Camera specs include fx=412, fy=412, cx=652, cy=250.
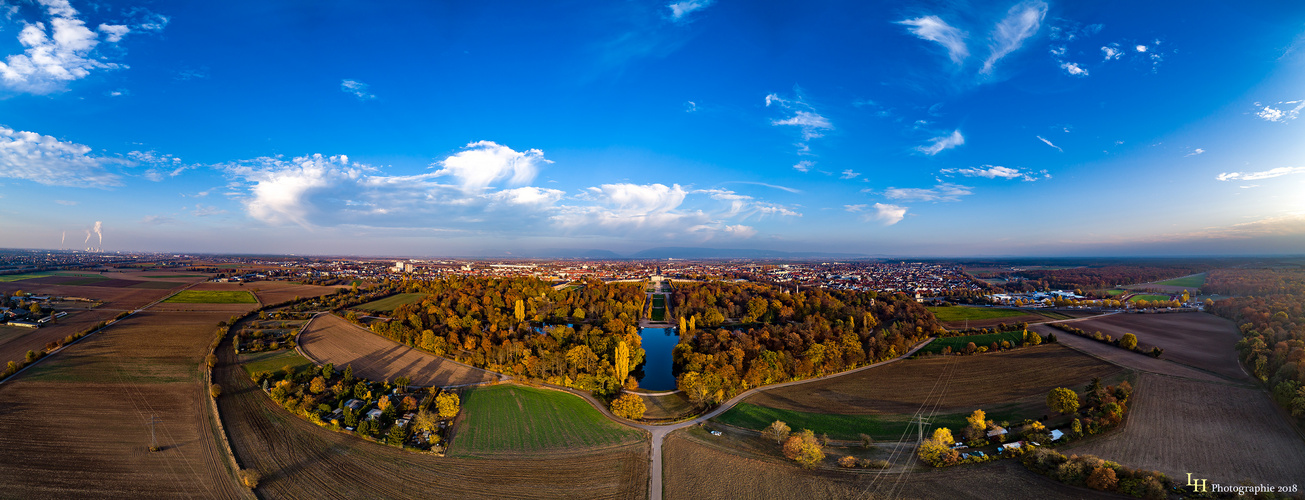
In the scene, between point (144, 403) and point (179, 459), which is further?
point (144, 403)

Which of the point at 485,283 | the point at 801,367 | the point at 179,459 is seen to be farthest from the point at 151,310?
the point at 801,367

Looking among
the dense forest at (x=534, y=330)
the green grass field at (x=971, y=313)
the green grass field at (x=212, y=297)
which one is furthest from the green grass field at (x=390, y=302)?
the green grass field at (x=971, y=313)

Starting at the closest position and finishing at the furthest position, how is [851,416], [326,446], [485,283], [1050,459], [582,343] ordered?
[1050,459] < [326,446] < [851,416] < [582,343] < [485,283]

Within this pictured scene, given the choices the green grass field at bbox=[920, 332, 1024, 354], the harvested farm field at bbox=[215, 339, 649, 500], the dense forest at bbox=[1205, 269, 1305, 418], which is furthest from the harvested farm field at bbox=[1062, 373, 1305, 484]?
the harvested farm field at bbox=[215, 339, 649, 500]

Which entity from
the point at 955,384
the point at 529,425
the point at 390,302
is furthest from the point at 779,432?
the point at 390,302

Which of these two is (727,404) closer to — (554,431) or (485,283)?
(554,431)

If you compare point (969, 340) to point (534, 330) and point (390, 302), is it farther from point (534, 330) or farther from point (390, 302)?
point (390, 302)

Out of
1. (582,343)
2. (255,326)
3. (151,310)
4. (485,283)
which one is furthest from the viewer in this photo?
(485,283)
